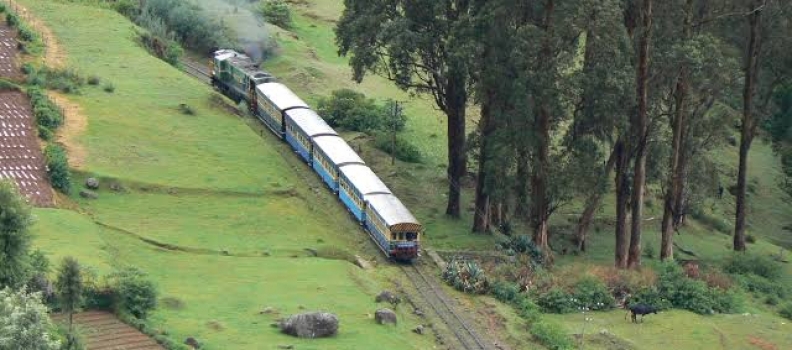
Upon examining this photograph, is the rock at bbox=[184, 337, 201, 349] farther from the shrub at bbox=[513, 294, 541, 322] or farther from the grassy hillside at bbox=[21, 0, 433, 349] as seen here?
the shrub at bbox=[513, 294, 541, 322]

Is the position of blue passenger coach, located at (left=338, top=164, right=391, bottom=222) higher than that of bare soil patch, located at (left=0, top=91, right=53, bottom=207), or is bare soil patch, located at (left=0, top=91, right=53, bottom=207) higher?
bare soil patch, located at (left=0, top=91, right=53, bottom=207)

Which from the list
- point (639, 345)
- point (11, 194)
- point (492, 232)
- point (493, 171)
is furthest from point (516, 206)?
point (11, 194)

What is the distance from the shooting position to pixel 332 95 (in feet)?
Result: 305

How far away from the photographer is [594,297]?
66.3 meters

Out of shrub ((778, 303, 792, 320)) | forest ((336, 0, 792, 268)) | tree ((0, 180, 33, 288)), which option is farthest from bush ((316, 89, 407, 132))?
tree ((0, 180, 33, 288))

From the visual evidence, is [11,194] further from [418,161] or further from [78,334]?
[418,161]

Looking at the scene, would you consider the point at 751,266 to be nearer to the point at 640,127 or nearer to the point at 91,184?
the point at 640,127

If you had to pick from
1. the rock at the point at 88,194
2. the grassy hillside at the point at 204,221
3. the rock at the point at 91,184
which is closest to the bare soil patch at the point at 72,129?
the grassy hillside at the point at 204,221

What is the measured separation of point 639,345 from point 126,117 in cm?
3314

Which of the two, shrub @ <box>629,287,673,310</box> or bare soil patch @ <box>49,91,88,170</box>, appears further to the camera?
bare soil patch @ <box>49,91,88,170</box>

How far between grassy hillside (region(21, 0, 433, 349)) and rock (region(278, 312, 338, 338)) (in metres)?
0.48

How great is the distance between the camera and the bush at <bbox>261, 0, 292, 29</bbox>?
11219cm

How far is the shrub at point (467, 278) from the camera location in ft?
217

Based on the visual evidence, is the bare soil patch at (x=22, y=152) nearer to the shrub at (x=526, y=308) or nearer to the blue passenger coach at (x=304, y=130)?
the blue passenger coach at (x=304, y=130)
